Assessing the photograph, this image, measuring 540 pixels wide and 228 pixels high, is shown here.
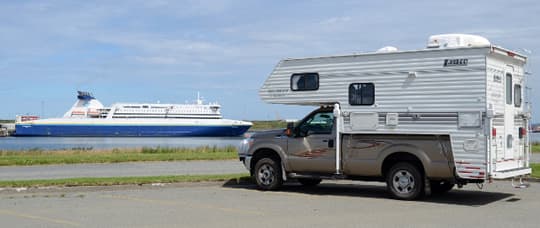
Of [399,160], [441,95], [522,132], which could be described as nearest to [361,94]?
[399,160]

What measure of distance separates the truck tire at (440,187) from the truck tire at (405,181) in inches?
38.4

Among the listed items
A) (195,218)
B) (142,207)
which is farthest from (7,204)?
(195,218)

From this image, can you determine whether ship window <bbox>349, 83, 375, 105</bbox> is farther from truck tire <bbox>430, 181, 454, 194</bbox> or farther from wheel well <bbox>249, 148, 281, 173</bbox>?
wheel well <bbox>249, 148, 281, 173</bbox>

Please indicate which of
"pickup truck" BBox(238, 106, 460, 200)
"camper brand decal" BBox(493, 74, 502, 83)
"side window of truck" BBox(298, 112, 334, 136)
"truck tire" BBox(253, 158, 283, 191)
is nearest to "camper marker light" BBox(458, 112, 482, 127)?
"pickup truck" BBox(238, 106, 460, 200)

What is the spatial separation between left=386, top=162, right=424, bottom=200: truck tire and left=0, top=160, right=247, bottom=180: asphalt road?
733 centimetres

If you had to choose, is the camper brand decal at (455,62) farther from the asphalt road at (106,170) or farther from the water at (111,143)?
the water at (111,143)

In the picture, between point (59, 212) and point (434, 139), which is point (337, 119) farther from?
point (59, 212)

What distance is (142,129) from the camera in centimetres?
9650

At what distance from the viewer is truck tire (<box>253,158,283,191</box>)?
14.4m

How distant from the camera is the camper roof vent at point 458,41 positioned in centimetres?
1227

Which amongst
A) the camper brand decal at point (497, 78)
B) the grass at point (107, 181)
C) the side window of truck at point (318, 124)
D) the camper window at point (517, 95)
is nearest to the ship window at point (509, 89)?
the camper window at point (517, 95)

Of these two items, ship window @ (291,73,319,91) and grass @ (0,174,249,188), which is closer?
ship window @ (291,73,319,91)

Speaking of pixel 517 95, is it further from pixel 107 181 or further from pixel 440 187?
pixel 107 181

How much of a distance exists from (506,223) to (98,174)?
12428mm
